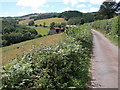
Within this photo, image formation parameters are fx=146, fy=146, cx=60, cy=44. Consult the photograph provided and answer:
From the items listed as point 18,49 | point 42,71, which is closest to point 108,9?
point 18,49

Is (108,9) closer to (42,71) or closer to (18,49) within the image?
(18,49)

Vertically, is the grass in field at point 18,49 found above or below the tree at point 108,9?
below

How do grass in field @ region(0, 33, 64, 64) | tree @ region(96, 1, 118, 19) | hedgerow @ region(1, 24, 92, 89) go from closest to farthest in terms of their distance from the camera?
hedgerow @ region(1, 24, 92, 89), grass in field @ region(0, 33, 64, 64), tree @ region(96, 1, 118, 19)

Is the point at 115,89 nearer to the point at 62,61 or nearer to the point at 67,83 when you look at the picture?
the point at 67,83

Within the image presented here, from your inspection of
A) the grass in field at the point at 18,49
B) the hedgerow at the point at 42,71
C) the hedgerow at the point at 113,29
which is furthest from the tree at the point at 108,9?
the hedgerow at the point at 42,71

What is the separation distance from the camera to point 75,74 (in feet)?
15.9

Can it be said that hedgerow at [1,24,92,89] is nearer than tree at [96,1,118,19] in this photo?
Yes

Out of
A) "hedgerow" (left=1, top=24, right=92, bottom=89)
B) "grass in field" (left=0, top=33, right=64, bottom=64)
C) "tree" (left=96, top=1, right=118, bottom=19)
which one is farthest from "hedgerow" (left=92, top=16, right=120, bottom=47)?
"tree" (left=96, top=1, right=118, bottom=19)

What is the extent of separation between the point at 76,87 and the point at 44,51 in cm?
136

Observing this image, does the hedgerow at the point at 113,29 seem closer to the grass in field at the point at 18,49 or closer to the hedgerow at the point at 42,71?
the grass in field at the point at 18,49

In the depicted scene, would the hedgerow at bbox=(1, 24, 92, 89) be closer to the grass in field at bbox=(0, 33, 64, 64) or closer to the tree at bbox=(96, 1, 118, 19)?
the grass in field at bbox=(0, 33, 64, 64)

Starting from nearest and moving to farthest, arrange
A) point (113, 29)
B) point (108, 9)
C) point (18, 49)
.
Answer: point (18, 49) < point (113, 29) < point (108, 9)

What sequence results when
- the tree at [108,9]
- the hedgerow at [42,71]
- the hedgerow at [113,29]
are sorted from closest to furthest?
the hedgerow at [42,71] → the hedgerow at [113,29] → the tree at [108,9]

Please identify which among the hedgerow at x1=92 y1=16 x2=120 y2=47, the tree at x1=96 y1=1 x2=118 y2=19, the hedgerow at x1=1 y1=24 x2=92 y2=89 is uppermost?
the tree at x1=96 y1=1 x2=118 y2=19
